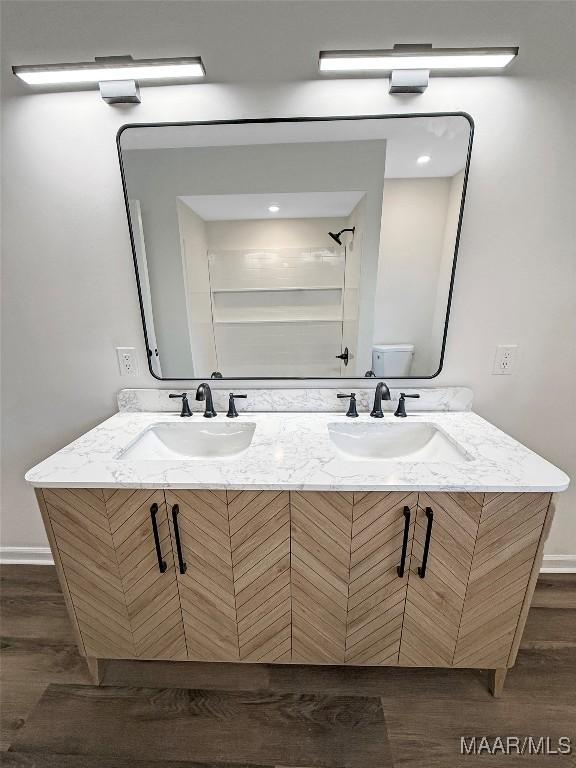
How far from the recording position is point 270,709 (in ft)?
3.81

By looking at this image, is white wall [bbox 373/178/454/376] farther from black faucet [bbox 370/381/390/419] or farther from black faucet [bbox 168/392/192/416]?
black faucet [bbox 168/392/192/416]

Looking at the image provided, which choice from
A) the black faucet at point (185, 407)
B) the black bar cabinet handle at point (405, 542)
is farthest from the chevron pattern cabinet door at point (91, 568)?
the black bar cabinet handle at point (405, 542)

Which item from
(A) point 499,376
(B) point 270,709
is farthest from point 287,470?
(A) point 499,376

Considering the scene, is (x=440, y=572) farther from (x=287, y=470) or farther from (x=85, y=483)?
(x=85, y=483)

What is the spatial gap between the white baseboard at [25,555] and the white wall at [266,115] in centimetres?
76

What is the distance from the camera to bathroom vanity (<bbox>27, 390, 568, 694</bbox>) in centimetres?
97

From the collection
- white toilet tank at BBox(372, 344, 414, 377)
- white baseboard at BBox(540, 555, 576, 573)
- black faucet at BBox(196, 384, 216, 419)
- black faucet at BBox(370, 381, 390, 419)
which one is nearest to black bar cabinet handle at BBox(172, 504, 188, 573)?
black faucet at BBox(196, 384, 216, 419)

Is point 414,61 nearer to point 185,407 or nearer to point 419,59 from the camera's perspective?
point 419,59

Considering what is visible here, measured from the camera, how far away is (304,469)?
1014 millimetres

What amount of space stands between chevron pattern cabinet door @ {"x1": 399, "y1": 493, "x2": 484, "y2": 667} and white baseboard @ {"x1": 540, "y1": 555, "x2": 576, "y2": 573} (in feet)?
3.17

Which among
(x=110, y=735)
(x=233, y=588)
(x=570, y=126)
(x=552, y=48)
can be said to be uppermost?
(x=552, y=48)

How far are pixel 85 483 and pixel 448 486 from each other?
1067mm

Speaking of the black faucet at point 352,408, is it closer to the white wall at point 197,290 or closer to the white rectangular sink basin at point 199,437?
the white rectangular sink basin at point 199,437

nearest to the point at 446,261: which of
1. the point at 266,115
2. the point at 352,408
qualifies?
the point at 352,408
